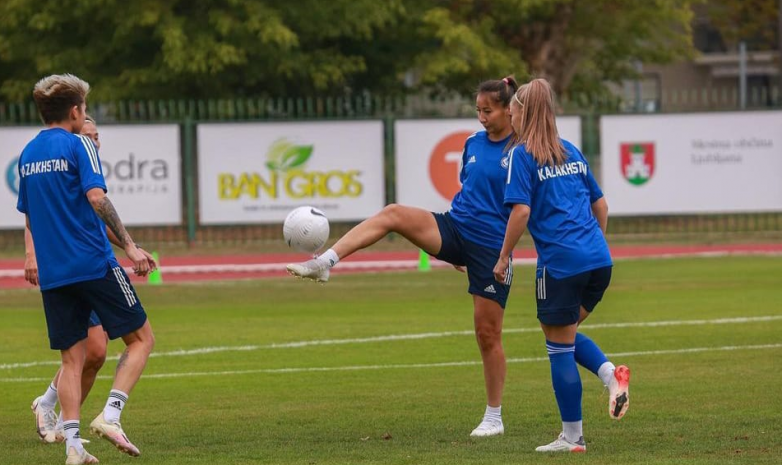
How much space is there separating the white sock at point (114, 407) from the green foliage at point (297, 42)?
23129mm

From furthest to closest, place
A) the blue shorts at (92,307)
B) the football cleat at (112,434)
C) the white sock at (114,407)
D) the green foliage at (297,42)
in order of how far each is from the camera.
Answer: the green foliage at (297,42) < the blue shorts at (92,307) < the white sock at (114,407) < the football cleat at (112,434)

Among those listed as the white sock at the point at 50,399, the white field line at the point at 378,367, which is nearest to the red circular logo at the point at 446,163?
the white field line at the point at 378,367

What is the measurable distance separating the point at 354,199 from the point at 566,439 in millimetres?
19453

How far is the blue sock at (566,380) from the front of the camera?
8.02m

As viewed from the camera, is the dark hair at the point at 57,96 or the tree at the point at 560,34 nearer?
the dark hair at the point at 57,96

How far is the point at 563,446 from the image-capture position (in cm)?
800

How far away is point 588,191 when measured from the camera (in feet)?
27.0

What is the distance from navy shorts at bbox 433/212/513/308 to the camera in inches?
348

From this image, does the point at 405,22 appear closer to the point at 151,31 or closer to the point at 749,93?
the point at 151,31

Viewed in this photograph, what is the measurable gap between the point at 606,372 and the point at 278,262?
17184 millimetres

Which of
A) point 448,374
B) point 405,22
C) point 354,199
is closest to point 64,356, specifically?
point 448,374

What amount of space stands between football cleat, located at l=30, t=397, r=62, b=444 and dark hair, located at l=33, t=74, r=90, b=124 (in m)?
1.97

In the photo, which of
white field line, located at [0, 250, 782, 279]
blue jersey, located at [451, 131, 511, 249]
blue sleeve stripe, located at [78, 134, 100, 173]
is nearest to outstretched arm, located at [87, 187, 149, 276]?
blue sleeve stripe, located at [78, 134, 100, 173]

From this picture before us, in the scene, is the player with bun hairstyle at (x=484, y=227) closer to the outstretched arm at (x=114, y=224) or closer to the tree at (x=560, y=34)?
the outstretched arm at (x=114, y=224)
